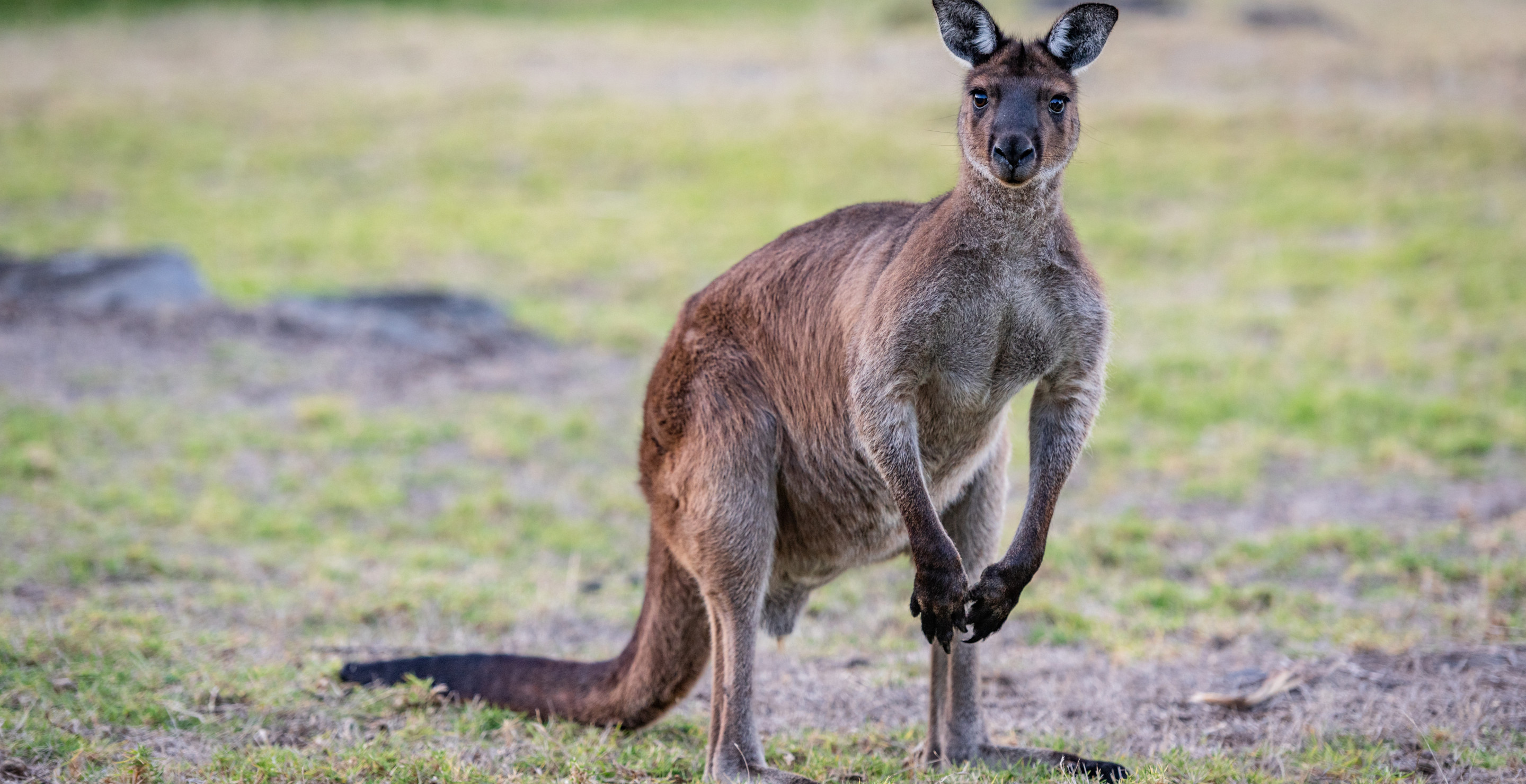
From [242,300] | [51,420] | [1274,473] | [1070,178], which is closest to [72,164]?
[242,300]

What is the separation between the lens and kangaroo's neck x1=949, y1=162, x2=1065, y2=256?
3424mm

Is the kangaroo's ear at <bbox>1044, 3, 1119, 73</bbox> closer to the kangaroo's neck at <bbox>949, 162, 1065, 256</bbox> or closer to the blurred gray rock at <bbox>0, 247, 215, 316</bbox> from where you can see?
the kangaroo's neck at <bbox>949, 162, 1065, 256</bbox>

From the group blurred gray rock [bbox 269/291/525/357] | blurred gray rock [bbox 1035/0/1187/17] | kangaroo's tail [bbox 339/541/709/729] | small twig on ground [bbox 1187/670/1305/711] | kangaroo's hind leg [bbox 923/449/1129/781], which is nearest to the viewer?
kangaroo's hind leg [bbox 923/449/1129/781]

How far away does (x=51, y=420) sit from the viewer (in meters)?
7.54

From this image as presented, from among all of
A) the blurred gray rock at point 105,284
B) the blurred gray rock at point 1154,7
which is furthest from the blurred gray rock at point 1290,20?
the blurred gray rock at point 105,284

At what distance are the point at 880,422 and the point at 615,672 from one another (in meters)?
1.23

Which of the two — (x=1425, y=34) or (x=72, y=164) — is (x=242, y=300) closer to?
(x=72, y=164)

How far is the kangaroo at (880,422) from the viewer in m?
3.44

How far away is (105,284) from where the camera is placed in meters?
9.60

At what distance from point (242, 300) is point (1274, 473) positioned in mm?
7504

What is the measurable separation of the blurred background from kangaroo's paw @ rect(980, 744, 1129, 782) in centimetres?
7

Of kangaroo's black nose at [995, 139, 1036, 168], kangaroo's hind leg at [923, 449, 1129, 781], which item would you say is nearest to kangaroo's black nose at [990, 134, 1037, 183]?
kangaroo's black nose at [995, 139, 1036, 168]

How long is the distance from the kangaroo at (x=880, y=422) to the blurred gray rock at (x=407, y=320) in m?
5.47

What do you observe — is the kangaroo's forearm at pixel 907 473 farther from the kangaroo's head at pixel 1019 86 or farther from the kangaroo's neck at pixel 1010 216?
the kangaroo's head at pixel 1019 86
